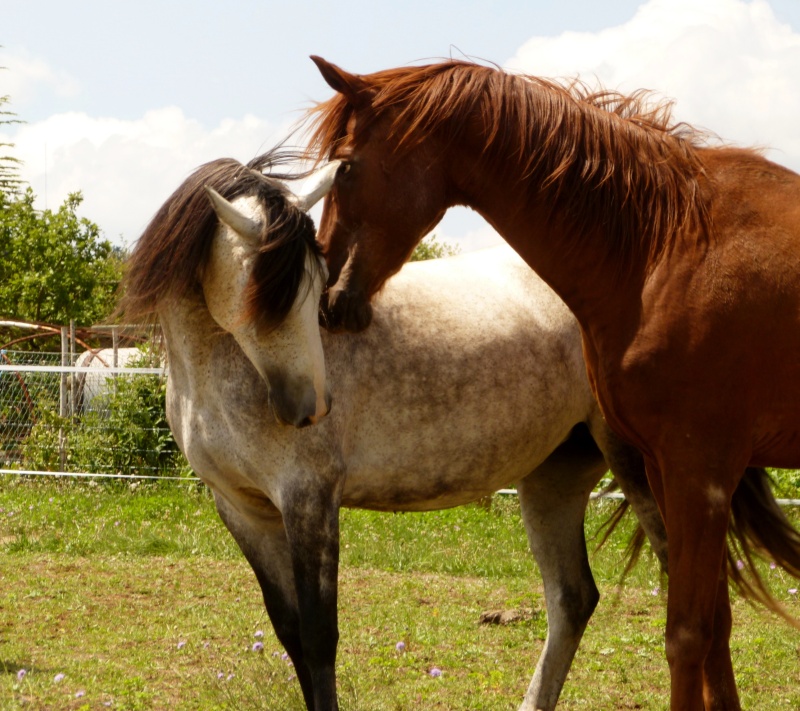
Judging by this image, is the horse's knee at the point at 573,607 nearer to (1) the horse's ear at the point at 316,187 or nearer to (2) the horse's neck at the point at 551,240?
(2) the horse's neck at the point at 551,240

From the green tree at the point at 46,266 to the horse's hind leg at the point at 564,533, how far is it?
573 inches

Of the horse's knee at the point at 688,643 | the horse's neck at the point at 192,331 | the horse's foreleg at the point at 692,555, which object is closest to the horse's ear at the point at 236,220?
the horse's neck at the point at 192,331

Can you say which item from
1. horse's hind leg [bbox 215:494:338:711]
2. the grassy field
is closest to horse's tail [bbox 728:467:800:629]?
the grassy field

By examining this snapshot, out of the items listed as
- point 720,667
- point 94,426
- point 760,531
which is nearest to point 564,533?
point 760,531

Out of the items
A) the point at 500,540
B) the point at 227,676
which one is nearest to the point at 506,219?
the point at 227,676

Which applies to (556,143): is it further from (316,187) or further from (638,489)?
(638,489)

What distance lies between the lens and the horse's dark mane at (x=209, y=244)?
9.73 ft

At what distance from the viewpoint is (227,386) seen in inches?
133

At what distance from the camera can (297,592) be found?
331 centimetres

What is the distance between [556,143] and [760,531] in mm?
1723

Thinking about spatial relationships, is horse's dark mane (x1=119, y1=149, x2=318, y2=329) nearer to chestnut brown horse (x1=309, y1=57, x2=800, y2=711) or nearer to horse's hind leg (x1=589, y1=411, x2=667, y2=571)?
chestnut brown horse (x1=309, y1=57, x2=800, y2=711)

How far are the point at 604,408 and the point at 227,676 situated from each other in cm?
242

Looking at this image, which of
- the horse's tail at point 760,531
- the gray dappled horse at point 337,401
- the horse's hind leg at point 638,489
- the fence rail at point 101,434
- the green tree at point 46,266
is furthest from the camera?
the green tree at point 46,266

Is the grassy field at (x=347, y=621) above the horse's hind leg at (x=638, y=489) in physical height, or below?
below
